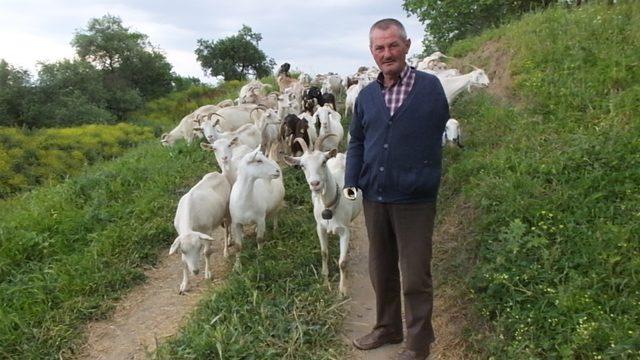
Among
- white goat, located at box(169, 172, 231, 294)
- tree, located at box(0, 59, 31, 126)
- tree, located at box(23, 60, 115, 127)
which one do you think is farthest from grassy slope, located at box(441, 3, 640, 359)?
tree, located at box(0, 59, 31, 126)

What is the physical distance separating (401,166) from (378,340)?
163 cm

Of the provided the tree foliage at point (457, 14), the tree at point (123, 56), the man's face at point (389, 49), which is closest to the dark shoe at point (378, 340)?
the man's face at point (389, 49)

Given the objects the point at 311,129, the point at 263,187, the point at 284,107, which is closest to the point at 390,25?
the point at 263,187

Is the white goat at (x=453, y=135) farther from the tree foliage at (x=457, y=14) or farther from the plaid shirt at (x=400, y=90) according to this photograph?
the tree foliage at (x=457, y=14)

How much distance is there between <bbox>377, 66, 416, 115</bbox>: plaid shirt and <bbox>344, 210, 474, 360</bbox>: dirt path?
202 centimetres

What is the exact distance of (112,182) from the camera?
8234 millimetres

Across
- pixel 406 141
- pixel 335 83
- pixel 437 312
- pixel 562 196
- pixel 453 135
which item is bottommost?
pixel 437 312

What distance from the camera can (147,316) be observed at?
16.6 ft

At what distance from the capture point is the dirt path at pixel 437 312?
156 inches

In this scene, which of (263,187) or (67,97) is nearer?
(263,187)

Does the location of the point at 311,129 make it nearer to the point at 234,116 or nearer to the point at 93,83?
the point at 234,116

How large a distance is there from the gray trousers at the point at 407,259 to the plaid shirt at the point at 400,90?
0.67 metres

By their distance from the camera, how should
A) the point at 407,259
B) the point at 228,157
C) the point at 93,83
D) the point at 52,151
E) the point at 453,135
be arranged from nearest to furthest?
the point at 407,259 < the point at 228,157 < the point at 453,135 < the point at 52,151 < the point at 93,83

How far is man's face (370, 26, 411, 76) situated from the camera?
3.01 meters
